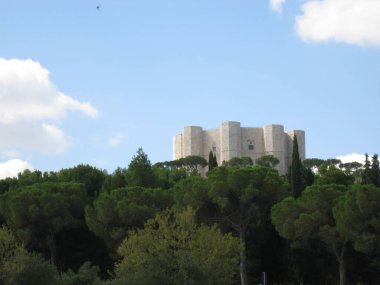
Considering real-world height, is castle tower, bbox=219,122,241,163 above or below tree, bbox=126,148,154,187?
above

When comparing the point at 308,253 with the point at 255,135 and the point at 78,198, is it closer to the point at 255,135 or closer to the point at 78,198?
the point at 78,198

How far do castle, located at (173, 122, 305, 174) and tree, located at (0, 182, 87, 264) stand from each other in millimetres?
68074

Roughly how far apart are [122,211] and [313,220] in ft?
35.0

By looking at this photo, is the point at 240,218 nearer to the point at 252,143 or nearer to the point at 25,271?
the point at 25,271

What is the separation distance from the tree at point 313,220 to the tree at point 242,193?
1427 millimetres

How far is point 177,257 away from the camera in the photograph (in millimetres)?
22188

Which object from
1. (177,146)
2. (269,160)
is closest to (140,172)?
(269,160)

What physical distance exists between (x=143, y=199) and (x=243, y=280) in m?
7.39

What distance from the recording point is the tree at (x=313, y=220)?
36.1m

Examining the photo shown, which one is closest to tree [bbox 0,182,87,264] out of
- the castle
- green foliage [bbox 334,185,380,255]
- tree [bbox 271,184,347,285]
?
tree [bbox 271,184,347,285]

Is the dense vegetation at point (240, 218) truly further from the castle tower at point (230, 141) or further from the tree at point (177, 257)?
the castle tower at point (230, 141)

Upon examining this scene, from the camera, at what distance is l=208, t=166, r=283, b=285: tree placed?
125 ft

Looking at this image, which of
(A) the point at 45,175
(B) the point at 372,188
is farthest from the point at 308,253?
(A) the point at 45,175

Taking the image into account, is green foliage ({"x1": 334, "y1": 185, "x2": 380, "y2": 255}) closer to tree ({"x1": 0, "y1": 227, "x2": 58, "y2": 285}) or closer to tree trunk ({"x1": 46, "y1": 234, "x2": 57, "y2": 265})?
tree ({"x1": 0, "y1": 227, "x2": 58, "y2": 285})
